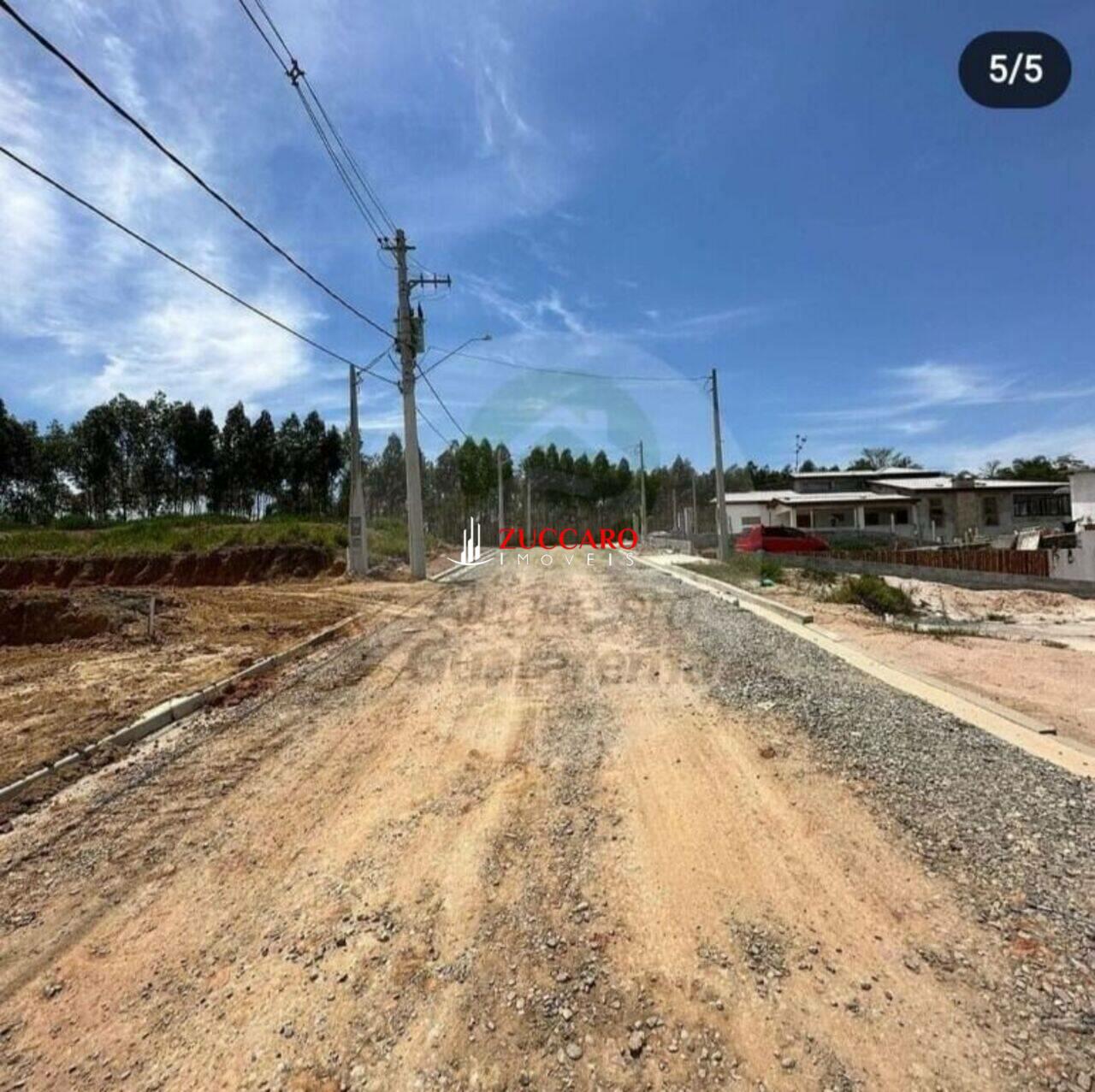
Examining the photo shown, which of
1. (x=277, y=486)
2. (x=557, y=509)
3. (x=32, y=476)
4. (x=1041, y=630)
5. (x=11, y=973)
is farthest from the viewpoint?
(x=557, y=509)

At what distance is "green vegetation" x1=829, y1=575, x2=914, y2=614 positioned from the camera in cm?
1375

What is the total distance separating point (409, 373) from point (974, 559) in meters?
20.3

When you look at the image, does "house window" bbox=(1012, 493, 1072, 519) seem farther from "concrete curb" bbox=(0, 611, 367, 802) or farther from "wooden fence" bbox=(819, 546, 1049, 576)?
"concrete curb" bbox=(0, 611, 367, 802)

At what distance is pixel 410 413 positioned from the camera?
19078 mm

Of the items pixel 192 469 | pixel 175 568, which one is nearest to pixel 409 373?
pixel 175 568

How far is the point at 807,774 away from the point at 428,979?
2.75 meters

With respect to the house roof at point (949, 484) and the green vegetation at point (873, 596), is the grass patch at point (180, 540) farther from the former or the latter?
the house roof at point (949, 484)

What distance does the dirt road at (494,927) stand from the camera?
2070mm

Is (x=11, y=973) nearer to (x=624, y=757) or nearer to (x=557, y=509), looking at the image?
(x=624, y=757)

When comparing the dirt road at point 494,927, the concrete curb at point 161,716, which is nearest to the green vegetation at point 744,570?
the concrete curb at point 161,716

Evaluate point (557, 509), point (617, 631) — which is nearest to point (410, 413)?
point (617, 631)

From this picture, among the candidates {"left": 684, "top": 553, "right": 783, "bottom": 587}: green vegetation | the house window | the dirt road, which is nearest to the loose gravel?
the dirt road

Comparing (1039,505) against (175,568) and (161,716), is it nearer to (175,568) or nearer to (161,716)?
(175,568)

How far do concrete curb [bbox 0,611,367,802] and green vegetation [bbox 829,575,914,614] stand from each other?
1109cm
